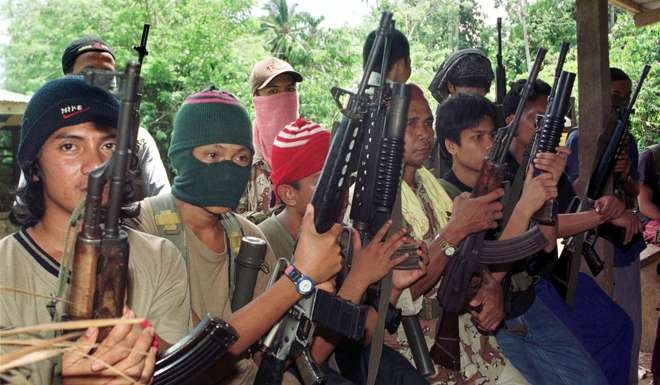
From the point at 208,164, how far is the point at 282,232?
61cm

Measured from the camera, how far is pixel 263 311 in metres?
2.40

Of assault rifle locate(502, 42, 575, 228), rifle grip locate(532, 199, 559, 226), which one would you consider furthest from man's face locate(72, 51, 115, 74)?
rifle grip locate(532, 199, 559, 226)

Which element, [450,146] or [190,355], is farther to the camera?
[450,146]

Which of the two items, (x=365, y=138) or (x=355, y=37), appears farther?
(x=355, y=37)

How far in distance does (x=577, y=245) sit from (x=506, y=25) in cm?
3215

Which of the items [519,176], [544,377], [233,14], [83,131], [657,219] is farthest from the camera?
[233,14]

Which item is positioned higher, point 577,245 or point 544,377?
point 577,245

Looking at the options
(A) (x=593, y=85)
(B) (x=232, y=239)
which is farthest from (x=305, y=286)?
(A) (x=593, y=85)

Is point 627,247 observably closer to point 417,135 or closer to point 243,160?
point 417,135

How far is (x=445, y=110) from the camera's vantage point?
3750 mm

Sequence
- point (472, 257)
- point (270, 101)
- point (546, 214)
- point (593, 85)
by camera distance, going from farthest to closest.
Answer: point (593, 85), point (270, 101), point (546, 214), point (472, 257)

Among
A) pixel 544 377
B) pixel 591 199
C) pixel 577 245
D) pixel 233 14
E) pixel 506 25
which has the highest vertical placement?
pixel 506 25

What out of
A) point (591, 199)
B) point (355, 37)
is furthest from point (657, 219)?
point (355, 37)

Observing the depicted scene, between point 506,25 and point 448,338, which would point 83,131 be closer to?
point 448,338
